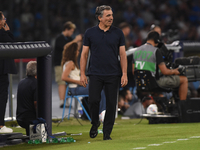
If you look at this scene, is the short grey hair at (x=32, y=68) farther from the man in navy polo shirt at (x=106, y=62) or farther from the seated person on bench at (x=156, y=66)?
the seated person on bench at (x=156, y=66)

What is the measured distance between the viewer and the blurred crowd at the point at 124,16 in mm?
18328

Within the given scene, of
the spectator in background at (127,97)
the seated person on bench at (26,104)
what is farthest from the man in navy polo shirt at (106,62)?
the spectator in background at (127,97)

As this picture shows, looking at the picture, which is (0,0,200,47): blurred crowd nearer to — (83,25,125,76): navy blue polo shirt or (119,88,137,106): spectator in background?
(119,88,137,106): spectator in background

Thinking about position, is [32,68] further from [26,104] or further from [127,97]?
[127,97]

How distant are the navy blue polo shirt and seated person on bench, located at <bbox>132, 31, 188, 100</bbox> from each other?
2.33 meters

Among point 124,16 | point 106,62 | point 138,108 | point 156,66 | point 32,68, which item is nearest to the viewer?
point 106,62

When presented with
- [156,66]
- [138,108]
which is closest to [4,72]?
[156,66]

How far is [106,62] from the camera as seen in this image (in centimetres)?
542

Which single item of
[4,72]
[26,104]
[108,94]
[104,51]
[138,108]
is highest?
[104,51]

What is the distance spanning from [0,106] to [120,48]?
173 cm

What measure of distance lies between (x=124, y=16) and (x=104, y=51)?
1371cm

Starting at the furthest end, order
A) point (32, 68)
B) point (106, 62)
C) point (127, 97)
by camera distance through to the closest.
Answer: point (127, 97), point (32, 68), point (106, 62)

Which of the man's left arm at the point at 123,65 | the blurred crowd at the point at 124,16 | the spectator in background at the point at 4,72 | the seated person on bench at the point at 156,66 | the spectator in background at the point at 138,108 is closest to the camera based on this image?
the man's left arm at the point at 123,65

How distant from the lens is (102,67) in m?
5.44
